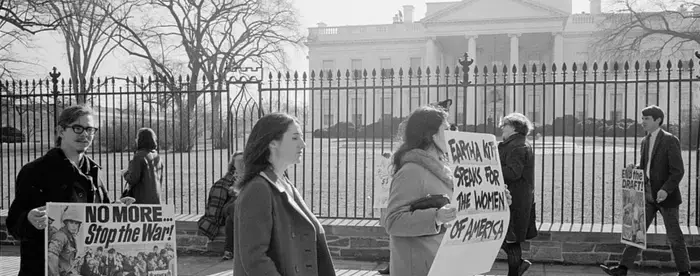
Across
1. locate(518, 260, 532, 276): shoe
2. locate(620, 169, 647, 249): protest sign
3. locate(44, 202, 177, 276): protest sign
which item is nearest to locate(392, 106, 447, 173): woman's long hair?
locate(44, 202, 177, 276): protest sign

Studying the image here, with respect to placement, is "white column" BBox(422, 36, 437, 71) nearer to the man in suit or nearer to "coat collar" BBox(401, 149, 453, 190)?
the man in suit

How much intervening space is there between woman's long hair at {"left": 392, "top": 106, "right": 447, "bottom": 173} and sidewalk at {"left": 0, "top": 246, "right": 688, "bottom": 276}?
3.47 metres

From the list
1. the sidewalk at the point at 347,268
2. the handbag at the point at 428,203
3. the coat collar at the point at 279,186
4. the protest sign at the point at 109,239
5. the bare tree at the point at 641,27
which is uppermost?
the bare tree at the point at 641,27

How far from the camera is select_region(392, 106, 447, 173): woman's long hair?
3.47 m

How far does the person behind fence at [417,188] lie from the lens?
11.0ft

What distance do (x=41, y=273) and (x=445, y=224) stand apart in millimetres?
2106

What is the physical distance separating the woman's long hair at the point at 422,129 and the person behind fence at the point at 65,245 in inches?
67.8

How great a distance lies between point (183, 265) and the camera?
7156mm

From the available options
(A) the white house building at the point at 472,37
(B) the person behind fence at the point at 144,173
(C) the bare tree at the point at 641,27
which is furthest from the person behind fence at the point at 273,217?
(A) the white house building at the point at 472,37

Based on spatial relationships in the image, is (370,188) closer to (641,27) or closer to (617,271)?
(617,271)

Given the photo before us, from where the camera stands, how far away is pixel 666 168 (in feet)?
19.5

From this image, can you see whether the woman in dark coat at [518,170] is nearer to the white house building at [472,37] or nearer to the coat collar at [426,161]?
the coat collar at [426,161]

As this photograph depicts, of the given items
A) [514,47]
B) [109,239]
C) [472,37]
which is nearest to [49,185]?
[109,239]

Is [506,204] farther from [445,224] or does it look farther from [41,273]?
[41,273]
